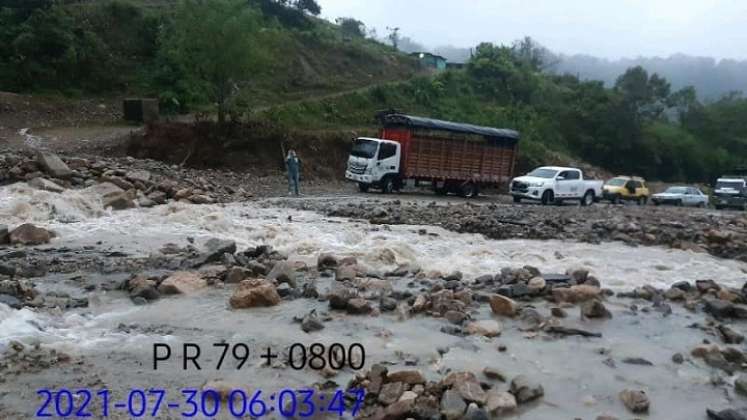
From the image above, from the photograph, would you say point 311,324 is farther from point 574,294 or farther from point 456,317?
point 574,294

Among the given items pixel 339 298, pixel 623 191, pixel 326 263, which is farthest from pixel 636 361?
pixel 623 191

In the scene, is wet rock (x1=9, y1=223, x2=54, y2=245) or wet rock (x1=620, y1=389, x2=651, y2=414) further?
wet rock (x1=9, y1=223, x2=54, y2=245)

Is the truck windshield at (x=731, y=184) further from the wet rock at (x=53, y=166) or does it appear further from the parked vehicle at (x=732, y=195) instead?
the wet rock at (x=53, y=166)

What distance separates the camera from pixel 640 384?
7129mm

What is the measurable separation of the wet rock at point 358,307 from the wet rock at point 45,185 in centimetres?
1150

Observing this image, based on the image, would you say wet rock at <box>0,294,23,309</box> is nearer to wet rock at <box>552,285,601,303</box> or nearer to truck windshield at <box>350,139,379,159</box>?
wet rock at <box>552,285,601,303</box>

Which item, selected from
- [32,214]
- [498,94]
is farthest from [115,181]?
[498,94]

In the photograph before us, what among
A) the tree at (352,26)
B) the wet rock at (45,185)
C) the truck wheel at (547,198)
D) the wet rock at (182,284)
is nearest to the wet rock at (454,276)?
the wet rock at (182,284)

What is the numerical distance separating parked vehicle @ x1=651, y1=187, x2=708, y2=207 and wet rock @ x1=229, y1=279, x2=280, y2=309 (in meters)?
29.2

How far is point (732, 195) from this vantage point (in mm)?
35188

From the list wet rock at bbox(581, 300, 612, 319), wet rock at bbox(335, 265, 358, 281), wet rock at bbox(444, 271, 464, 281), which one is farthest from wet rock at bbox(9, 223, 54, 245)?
wet rock at bbox(581, 300, 612, 319)

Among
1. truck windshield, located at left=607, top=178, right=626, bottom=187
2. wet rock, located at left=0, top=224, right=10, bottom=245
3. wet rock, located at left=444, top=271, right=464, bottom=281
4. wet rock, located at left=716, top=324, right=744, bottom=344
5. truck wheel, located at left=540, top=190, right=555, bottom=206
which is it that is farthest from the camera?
truck windshield, located at left=607, top=178, right=626, bottom=187

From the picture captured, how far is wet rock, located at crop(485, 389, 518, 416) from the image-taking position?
6.04 m

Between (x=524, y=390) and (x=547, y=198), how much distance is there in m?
22.0
